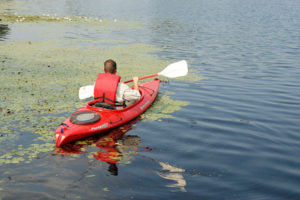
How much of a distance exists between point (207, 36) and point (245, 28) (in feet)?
15.6

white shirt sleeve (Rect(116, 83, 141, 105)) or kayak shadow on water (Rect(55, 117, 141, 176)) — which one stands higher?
white shirt sleeve (Rect(116, 83, 141, 105))

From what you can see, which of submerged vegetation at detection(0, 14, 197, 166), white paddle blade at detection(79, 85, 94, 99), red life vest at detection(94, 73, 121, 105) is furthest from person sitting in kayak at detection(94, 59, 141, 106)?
submerged vegetation at detection(0, 14, 197, 166)

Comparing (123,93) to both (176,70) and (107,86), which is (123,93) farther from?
(176,70)

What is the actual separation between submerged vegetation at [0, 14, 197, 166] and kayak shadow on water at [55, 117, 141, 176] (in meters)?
0.35

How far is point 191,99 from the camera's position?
812 cm

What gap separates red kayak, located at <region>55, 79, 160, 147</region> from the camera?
5.19 metres

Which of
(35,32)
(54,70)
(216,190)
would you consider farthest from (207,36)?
(216,190)

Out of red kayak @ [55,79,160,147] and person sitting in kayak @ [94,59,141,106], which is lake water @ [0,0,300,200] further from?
person sitting in kayak @ [94,59,141,106]

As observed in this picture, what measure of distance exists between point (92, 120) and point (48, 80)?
4.26 m

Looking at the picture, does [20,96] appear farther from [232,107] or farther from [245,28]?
[245,28]

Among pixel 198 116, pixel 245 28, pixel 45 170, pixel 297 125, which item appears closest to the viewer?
pixel 45 170

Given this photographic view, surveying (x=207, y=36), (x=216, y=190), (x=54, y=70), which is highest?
(x=207, y=36)

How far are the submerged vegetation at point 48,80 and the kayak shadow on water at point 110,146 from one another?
345 mm

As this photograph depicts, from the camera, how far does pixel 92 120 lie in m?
5.57
